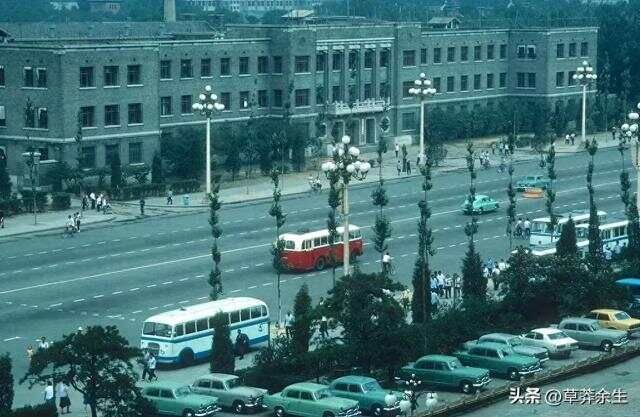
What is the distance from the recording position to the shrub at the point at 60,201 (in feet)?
283

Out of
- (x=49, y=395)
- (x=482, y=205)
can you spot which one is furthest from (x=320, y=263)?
(x=49, y=395)

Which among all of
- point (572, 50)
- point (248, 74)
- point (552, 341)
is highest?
point (248, 74)

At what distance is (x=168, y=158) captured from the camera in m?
99.1

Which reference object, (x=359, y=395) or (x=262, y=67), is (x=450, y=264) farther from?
(x=262, y=67)

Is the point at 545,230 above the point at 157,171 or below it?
above

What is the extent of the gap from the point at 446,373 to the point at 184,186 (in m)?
48.3

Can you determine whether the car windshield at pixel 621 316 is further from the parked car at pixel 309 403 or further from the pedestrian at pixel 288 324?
the parked car at pixel 309 403

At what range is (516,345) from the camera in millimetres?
51969

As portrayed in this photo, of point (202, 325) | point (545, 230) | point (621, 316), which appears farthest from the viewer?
point (545, 230)

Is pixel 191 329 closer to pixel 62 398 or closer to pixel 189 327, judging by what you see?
pixel 189 327

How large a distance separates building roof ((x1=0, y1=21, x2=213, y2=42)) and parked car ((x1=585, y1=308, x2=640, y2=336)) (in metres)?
60.5

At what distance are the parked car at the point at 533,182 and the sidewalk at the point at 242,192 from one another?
29.7 ft

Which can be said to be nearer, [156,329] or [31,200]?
[156,329]

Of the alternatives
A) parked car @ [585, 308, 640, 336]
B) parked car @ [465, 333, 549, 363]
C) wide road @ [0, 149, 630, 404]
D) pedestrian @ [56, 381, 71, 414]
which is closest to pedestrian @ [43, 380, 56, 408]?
pedestrian @ [56, 381, 71, 414]
